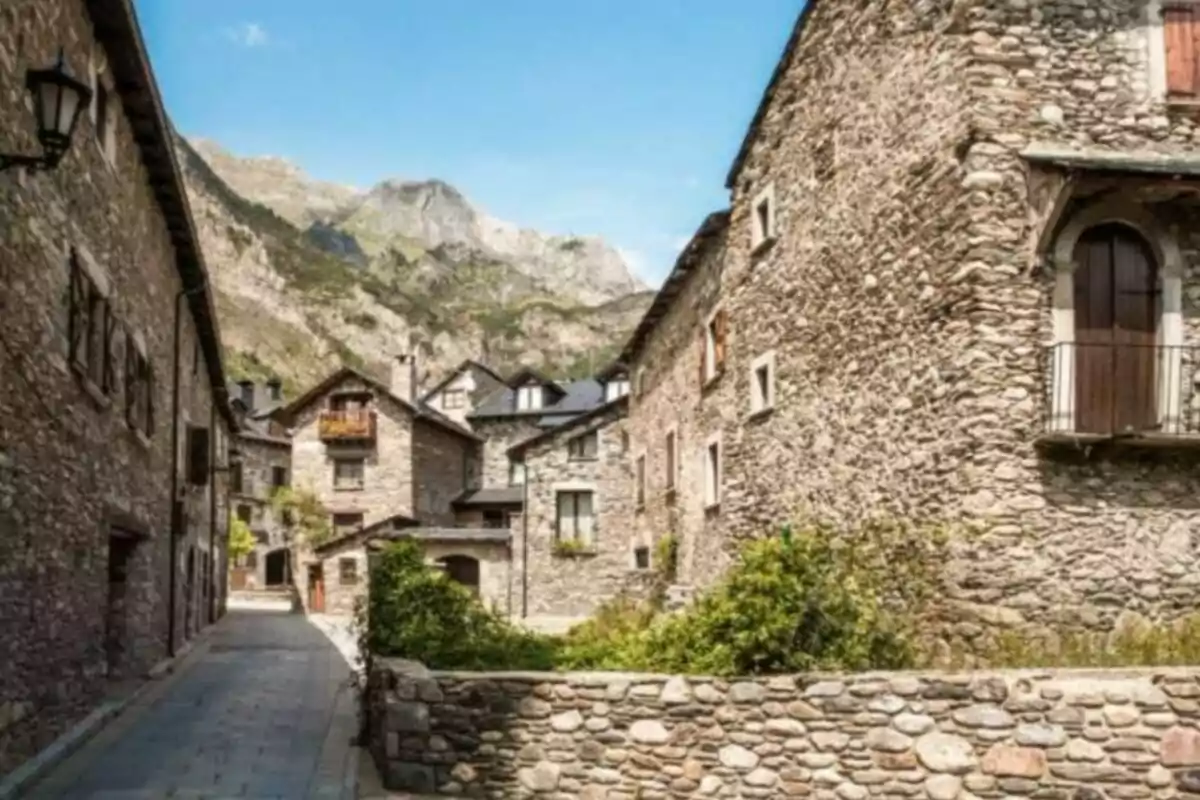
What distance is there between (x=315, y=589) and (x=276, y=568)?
13.5 m

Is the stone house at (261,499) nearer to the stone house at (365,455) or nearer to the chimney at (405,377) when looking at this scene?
the stone house at (365,455)

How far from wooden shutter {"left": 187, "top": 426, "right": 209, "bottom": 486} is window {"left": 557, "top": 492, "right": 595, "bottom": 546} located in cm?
1357

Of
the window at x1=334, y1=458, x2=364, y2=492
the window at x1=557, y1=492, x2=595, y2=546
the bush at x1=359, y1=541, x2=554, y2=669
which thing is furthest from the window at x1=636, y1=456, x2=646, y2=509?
the bush at x1=359, y1=541, x2=554, y2=669

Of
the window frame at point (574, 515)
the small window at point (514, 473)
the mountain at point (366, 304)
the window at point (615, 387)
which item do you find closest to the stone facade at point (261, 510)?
the small window at point (514, 473)

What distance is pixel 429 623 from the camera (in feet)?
34.7

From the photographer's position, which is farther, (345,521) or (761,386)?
(345,521)

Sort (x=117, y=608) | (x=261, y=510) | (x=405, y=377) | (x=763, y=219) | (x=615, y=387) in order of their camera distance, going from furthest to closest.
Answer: (x=261, y=510) → (x=405, y=377) → (x=615, y=387) → (x=763, y=219) → (x=117, y=608)

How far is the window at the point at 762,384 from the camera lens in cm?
1645

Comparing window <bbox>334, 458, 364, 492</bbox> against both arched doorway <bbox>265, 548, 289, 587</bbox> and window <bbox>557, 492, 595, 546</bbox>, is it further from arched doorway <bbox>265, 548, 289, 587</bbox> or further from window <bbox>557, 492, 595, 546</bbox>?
window <bbox>557, 492, 595, 546</bbox>

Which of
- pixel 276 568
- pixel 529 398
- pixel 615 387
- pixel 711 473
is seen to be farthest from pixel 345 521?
pixel 711 473

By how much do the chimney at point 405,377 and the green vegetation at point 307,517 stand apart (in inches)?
245

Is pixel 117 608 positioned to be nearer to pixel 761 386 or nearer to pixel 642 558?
pixel 761 386

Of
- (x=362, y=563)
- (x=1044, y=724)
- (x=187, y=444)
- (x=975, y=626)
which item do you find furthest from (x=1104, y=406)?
(x=362, y=563)

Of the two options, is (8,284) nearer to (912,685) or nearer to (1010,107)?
(912,685)
